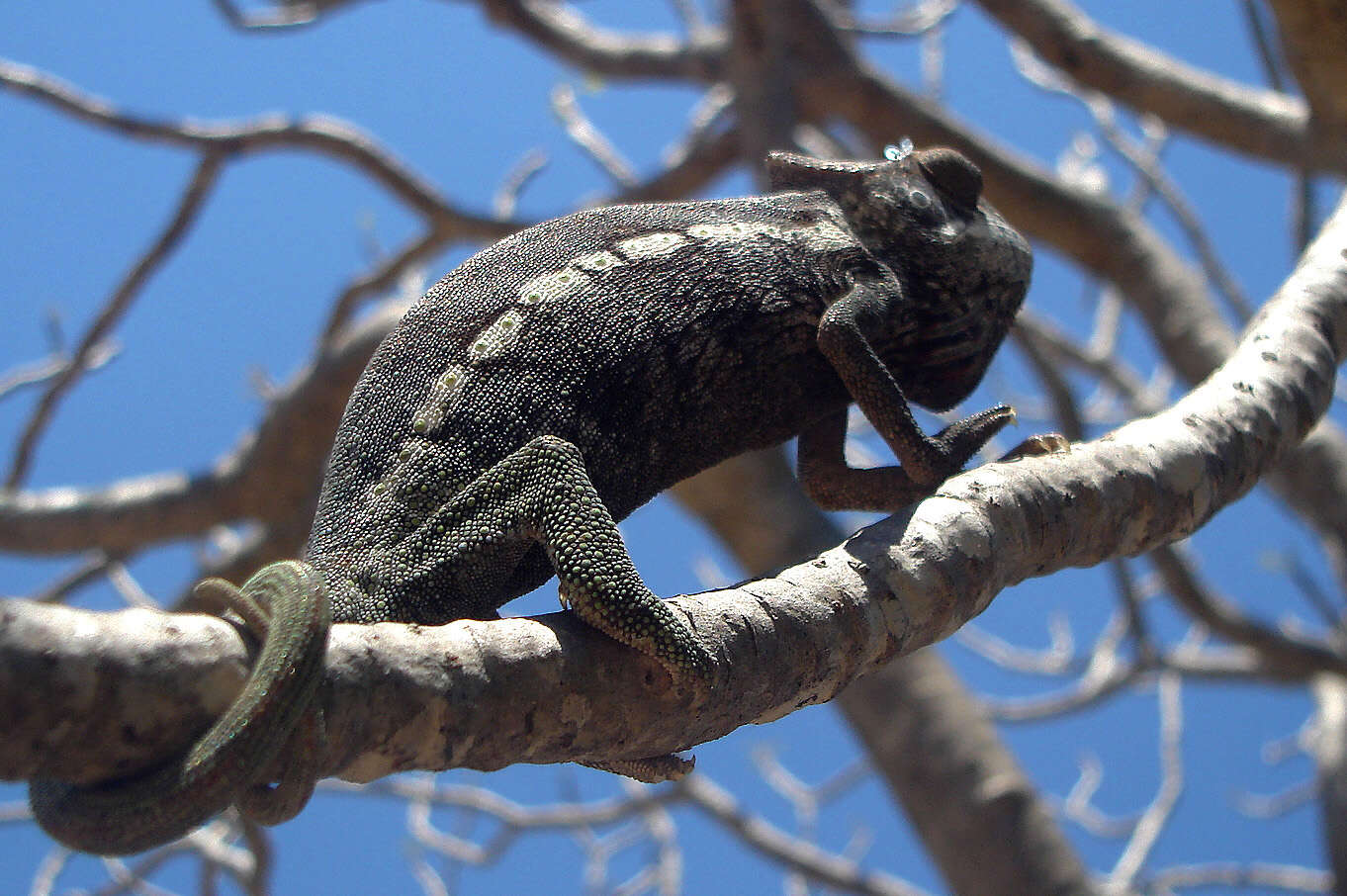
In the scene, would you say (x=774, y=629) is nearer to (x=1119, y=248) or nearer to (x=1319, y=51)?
(x=1319, y=51)

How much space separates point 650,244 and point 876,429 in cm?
49

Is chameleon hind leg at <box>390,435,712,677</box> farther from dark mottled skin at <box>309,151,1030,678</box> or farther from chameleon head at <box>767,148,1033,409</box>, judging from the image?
chameleon head at <box>767,148,1033,409</box>

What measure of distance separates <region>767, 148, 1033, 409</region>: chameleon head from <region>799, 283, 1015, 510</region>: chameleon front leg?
0.11m

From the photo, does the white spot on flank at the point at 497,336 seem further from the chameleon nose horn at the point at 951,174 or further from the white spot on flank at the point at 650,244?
the chameleon nose horn at the point at 951,174

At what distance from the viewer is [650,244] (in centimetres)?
171

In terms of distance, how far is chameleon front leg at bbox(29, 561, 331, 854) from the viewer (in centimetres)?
100

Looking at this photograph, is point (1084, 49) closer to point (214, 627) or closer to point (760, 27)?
point (760, 27)

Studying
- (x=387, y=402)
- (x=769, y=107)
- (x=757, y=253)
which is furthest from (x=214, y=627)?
(x=769, y=107)

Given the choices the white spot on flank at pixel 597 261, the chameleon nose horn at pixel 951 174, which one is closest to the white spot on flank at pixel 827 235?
the chameleon nose horn at pixel 951 174

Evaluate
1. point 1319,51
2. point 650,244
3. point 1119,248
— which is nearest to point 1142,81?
point 1119,248

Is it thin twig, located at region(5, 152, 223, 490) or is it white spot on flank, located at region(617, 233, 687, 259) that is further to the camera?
thin twig, located at region(5, 152, 223, 490)

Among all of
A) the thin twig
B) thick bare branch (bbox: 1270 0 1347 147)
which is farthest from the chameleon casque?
the thin twig

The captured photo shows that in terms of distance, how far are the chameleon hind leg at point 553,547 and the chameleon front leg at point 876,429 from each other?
501 millimetres

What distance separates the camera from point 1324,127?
366cm
